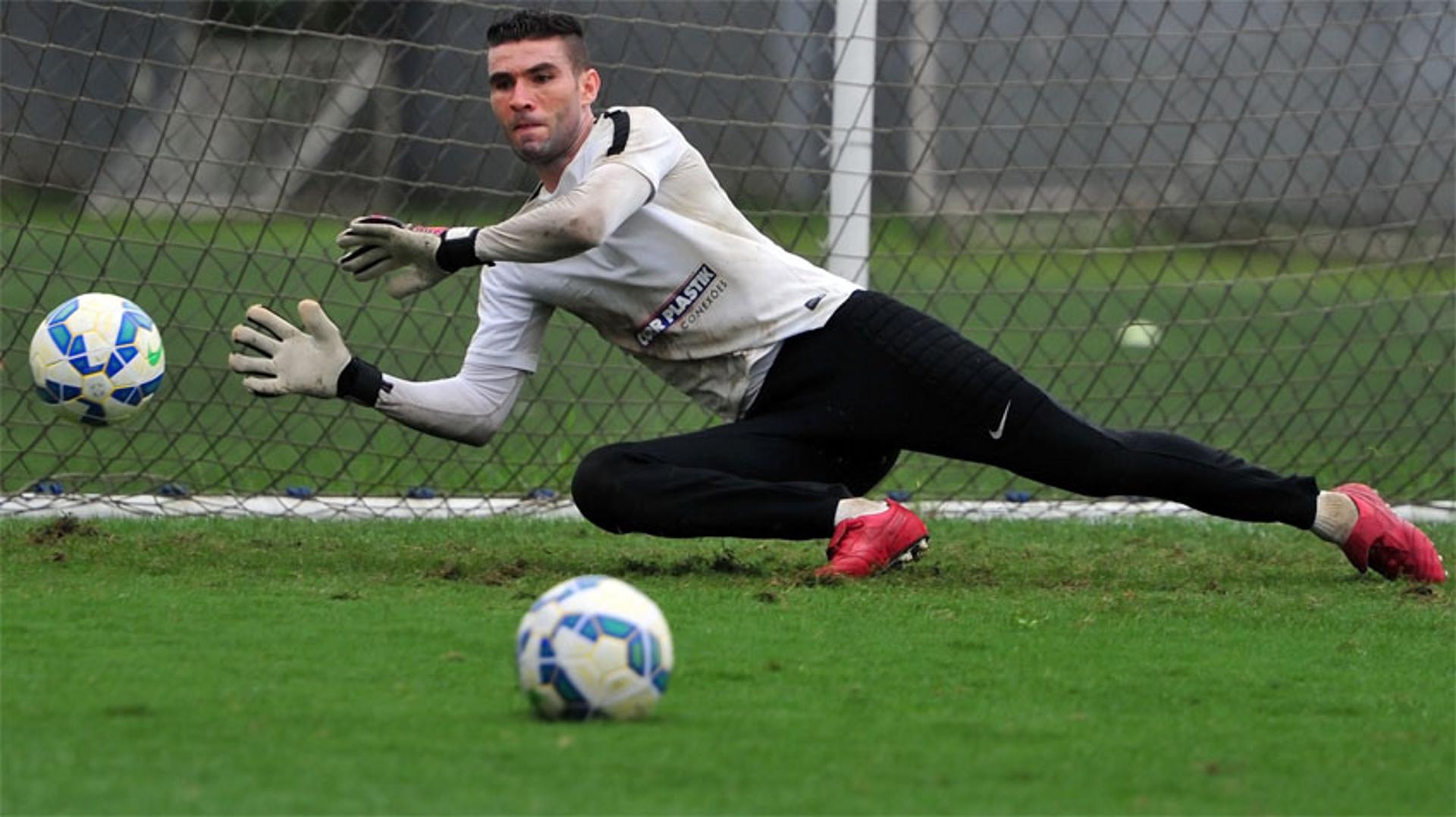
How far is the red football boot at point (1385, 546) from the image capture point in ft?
17.9

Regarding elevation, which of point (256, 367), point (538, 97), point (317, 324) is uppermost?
point (538, 97)

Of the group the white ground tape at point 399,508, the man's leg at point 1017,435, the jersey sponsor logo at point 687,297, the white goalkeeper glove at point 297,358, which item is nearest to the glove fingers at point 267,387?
the white goalkeeper glove at point 297,358

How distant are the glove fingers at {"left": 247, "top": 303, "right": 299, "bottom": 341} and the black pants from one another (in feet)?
2.65

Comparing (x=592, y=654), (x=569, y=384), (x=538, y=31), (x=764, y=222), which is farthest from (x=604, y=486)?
(x=764, y=222)

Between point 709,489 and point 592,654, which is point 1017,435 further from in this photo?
point 592,654

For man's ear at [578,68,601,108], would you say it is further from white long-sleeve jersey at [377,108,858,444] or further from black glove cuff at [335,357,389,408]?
black glove cuff at [335,357,389,408]

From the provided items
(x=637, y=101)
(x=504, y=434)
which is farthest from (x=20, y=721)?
(x=637, y=101)

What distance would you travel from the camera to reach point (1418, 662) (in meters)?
4.35

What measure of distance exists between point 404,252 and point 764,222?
387 cm

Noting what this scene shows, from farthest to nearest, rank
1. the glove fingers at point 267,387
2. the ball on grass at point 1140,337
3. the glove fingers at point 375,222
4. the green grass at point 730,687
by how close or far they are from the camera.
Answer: the ball on grass at point 1140,337, the glove fingers at point 267,387, the glove fingers at point 375,222, the green grass at point 730,687

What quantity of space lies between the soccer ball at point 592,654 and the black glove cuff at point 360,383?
197cm

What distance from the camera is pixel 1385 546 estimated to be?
5500mm

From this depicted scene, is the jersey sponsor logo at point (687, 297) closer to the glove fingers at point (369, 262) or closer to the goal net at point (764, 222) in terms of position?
the glove fingers at point (369, 262)

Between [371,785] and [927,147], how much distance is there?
5.75 meters
